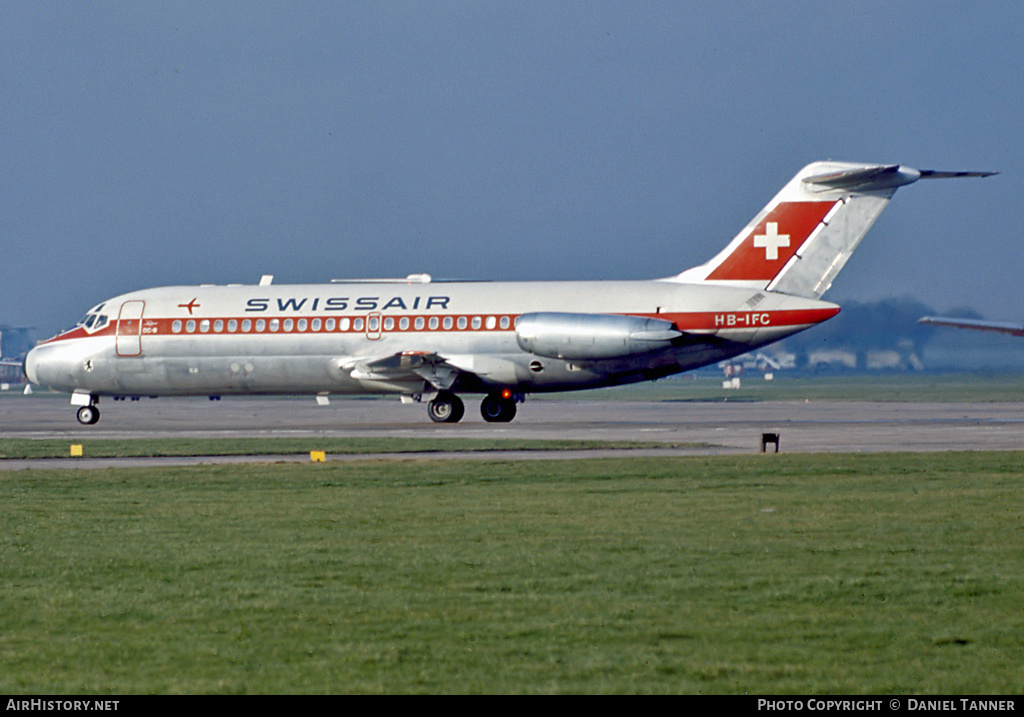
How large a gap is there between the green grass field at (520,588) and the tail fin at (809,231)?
1952 centimetres

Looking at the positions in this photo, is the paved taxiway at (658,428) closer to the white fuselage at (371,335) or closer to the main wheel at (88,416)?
the main wheel at (88,416)

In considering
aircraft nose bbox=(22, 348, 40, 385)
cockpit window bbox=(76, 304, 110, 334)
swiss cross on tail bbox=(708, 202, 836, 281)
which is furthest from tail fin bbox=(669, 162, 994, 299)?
aircraft nose bbox=(22, 348, 40, 385)

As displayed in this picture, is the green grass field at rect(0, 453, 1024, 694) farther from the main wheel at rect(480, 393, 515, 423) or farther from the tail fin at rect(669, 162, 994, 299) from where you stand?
the main wheel at rect(480, 393, 515, 423)

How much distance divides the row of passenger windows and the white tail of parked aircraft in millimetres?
46

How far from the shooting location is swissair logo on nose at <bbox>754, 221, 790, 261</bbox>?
1592 inches

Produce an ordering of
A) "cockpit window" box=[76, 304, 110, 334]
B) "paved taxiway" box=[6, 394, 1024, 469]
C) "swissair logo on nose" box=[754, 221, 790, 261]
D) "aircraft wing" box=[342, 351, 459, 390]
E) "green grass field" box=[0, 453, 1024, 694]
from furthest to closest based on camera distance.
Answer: "cockpit window" box=[76, 304, 110, 334]
"aircraft wing" box=[342, 351, 459, 390]
"swissair logo on nose" box=[754, 221, 790, 261]
"paved taxiway" box=[6, 394, 1024, 469]
"green grass field" box=[0, 453, 1024, 694]

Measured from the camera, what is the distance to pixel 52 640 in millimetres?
9727

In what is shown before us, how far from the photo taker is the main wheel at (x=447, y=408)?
4416 centimetres

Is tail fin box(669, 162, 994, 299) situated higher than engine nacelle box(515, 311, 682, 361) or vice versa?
tail fin box(669, 162, 994, 299)

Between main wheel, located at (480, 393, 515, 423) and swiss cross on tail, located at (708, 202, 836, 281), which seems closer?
swiss cross on tail, located at (708, 202, 836, 281)

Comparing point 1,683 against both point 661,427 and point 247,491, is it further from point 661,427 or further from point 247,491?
point 661,427

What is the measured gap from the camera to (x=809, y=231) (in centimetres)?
4028

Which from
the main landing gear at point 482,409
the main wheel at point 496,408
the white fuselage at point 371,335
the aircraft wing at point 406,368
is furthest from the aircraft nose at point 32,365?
the main wheel at point 496,408
